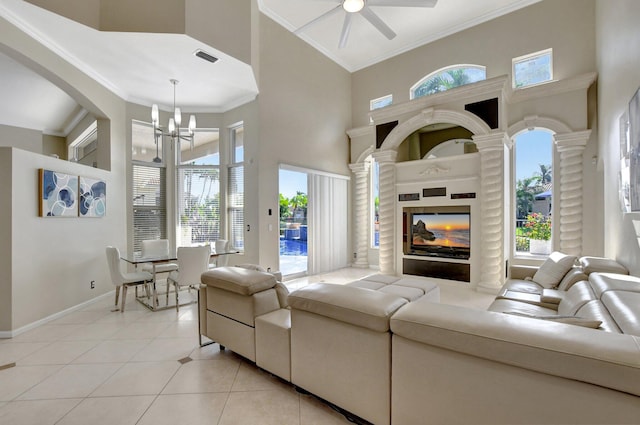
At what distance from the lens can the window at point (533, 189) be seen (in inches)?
211

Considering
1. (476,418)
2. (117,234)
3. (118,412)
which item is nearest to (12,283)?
(117,234)

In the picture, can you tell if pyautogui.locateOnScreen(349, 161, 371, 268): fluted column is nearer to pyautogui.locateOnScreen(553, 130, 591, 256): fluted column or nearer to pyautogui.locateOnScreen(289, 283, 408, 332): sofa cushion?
pyautogui.locateOnScreen(553, 130, 591, 256): fluted column

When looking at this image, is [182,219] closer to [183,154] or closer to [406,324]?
[183,154]

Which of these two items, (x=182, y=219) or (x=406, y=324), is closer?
(x=406, y=324)

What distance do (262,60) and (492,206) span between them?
4.98 meters

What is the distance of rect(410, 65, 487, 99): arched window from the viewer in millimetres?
6297

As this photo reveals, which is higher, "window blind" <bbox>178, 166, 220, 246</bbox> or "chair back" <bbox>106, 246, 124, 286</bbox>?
"window blind" <bbox>178, 166, 220, 246</bbox>

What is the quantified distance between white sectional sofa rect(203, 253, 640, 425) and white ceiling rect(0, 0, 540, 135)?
12.1 feet

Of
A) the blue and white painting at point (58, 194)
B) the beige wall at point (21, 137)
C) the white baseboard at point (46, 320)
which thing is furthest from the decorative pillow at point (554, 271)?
the beige wall at point (21, 137)

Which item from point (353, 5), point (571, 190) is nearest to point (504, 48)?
point (571, 190)

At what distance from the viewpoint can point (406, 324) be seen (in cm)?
144

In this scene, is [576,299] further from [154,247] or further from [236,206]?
[154,247]

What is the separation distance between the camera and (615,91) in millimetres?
3457

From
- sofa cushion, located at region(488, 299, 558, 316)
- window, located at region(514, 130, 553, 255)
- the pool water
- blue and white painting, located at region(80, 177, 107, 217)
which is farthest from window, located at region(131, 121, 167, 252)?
window, located at region(514, 130, 553, 255)
